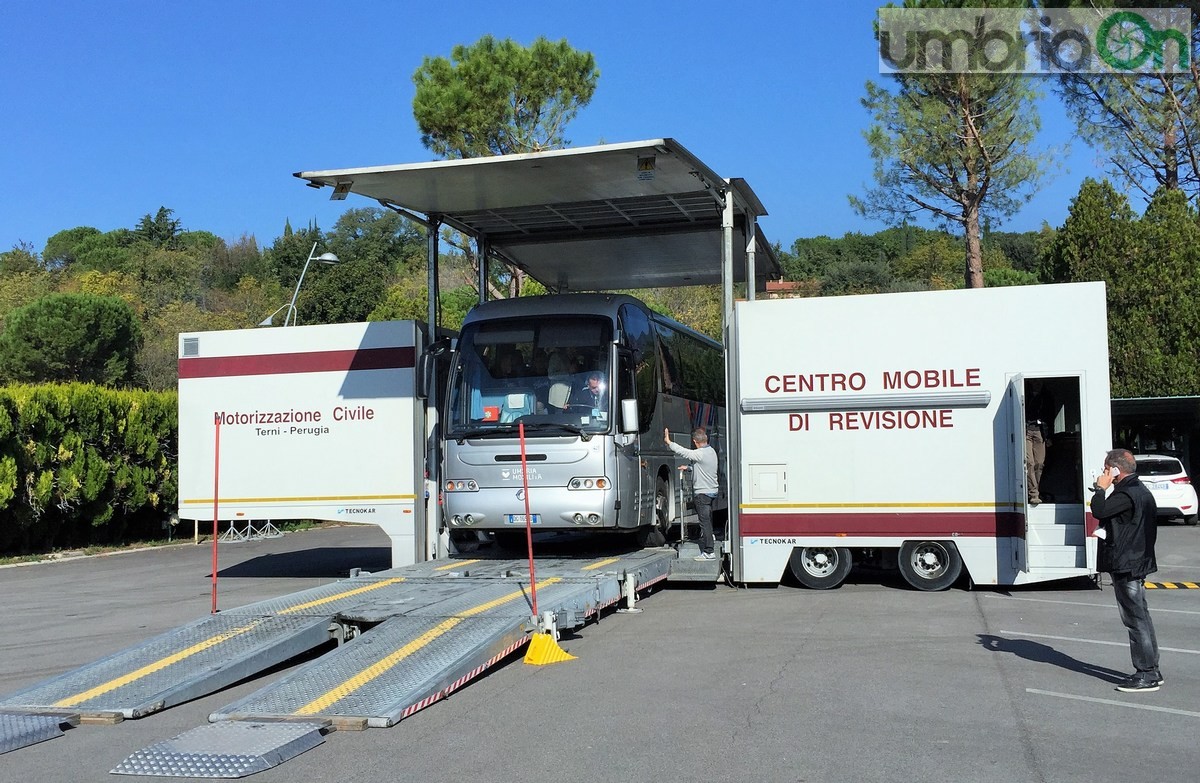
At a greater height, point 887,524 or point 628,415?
point 628,415

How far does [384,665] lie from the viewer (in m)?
8.01

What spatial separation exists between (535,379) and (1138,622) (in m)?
7.26

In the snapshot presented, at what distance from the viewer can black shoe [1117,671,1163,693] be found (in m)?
7.93

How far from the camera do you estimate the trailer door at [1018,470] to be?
1255cm

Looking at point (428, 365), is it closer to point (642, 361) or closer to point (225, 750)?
point (642, 361)

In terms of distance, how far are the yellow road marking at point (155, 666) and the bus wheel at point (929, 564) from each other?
307 inches

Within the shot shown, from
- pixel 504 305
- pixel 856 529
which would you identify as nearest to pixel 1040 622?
pixel 856 529

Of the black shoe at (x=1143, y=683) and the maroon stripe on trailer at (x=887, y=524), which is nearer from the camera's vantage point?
the black shoe at (x=1143, y=683)

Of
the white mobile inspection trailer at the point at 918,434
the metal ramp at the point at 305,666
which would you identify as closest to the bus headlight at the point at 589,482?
the metal ramp at the point at 305,666

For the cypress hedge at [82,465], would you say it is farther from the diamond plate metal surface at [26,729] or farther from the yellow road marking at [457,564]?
the diamond plate metal surface at [26,729]

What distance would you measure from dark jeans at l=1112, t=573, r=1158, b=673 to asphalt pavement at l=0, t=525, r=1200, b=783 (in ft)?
0.81

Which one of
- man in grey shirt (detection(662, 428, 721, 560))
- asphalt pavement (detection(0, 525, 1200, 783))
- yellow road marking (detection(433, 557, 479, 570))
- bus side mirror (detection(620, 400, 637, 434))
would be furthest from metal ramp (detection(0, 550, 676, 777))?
man in grey shirt (detection(662, 428, 721, 560))

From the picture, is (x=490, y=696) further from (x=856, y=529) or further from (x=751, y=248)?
(x=751, y=248)

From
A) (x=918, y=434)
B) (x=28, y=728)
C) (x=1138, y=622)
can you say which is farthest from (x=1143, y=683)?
(x=28, y=728)
